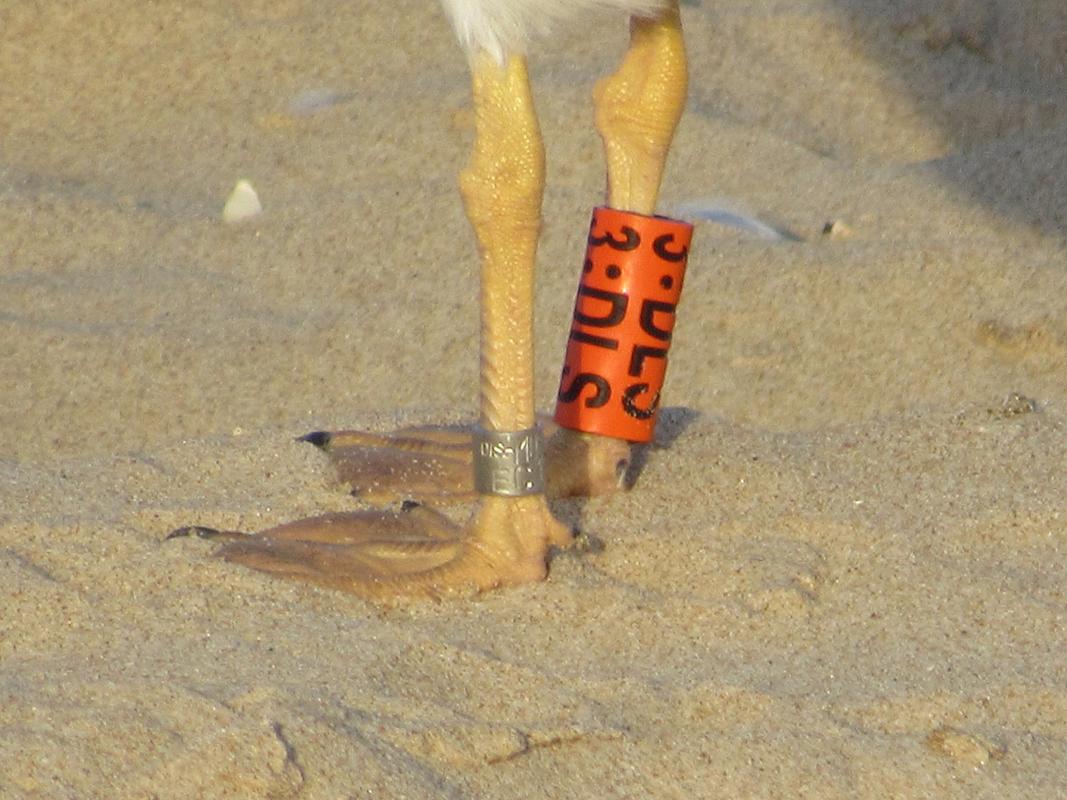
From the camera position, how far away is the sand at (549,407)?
9.00 ft

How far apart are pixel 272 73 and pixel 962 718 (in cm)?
429

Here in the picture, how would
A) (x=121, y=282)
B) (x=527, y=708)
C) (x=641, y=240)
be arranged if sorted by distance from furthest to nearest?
(x=121, y=282) < (x=641, y=240) < (x=527, y=708)

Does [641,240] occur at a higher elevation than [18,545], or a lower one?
higher

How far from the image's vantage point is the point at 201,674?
285 centimetres

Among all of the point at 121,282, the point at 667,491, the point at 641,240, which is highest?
the point at 641,240

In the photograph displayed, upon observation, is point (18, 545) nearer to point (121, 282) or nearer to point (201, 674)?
point (201, 674)

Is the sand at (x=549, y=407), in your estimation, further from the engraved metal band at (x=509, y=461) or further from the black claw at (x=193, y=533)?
the engraved metal band at (x=509, y=461)

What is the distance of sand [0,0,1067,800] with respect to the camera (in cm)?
274

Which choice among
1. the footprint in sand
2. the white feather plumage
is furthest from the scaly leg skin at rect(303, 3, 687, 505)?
the footprint in sand

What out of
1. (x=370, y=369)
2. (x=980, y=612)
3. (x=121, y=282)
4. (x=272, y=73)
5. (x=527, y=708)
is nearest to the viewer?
(x=527, y=708)

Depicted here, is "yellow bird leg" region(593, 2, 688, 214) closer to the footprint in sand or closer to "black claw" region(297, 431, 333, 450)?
"black claw" region(297, 431, 333, 450)

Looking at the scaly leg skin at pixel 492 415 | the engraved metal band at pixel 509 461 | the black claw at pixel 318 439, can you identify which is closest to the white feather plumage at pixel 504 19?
the scaly leg skin at pixel 492 415

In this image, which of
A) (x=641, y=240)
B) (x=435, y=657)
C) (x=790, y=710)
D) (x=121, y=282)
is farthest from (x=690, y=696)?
(x=121, y=282)

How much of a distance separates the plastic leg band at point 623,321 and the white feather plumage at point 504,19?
595 millimetres
